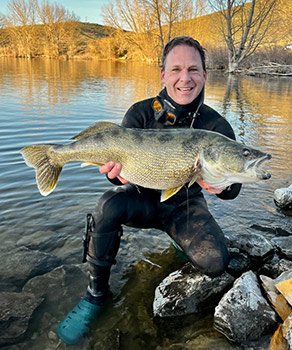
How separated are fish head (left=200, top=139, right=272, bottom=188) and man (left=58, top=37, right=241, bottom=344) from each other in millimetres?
239

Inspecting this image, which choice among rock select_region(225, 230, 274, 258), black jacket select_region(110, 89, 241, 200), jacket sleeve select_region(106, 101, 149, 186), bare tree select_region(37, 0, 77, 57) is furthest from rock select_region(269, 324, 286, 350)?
bare tree select_region(37, 0, 77, 57)

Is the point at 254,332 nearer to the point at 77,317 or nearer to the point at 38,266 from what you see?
the point at 77,317

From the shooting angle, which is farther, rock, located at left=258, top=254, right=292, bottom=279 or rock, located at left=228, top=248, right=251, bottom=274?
rock, located at left=228, top=248, right=251, bottom=274

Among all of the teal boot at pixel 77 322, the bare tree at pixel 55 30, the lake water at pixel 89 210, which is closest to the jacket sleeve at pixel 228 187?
the lake water at pixel 89 210

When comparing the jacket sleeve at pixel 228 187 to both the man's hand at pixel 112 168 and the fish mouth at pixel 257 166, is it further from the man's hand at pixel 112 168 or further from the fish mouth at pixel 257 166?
the man's hand at pixel 112 168

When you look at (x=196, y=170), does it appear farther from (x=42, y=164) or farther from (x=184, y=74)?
(x=42, y=164)

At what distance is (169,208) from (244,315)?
3.88 ft

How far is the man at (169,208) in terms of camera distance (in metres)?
2.64

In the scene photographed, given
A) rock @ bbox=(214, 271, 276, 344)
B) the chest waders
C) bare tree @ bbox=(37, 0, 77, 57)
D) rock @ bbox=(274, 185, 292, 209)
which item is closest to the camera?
rock @ bbox=(214, 271, 276, 344)

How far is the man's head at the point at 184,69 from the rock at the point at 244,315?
189 cm

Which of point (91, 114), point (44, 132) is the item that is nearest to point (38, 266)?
point (44, 132)

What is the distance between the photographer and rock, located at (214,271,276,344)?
2.28 meters

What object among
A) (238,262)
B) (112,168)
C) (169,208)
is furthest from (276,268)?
(112,168)

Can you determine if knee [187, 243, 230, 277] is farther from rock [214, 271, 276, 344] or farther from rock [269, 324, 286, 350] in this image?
rock [269, 324, 286, 350]
